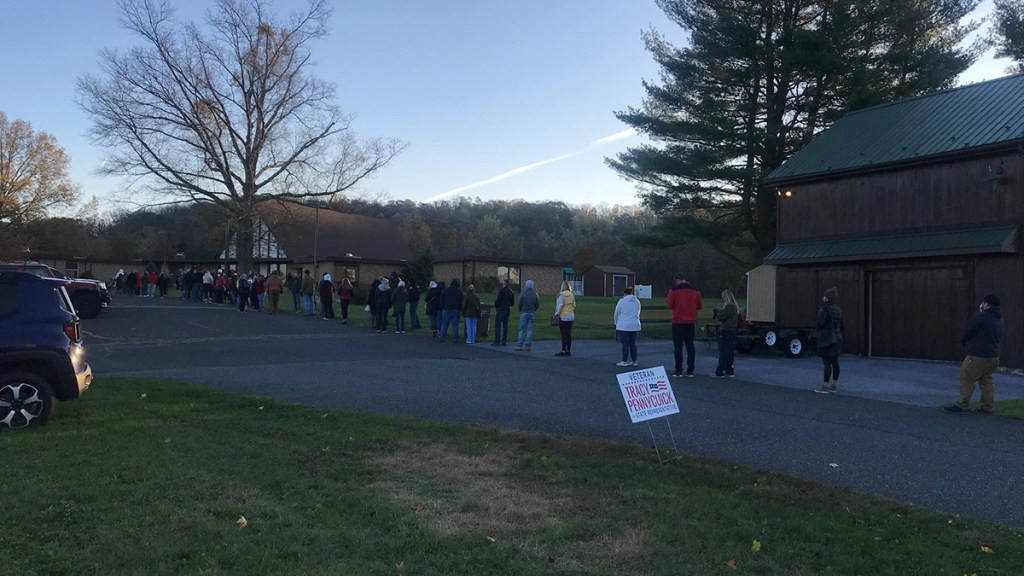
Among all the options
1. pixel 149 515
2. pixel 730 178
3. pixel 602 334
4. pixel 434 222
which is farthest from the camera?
pixel 434 222

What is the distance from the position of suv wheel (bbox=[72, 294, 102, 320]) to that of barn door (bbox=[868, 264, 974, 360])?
2283 centimetres

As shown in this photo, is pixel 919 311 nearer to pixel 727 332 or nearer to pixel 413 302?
pixel 727 332

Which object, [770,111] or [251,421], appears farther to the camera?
[770,111]

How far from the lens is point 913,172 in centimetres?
2119

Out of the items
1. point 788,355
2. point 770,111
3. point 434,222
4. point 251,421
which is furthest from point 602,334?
point 434,222

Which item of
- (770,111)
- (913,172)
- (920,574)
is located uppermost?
(770,111)

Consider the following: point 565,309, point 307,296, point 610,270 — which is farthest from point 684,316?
point 610,270

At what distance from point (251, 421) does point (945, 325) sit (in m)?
16.5

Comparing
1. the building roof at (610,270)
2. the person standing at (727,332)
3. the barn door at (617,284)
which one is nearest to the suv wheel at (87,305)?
the person standing at (727,332)

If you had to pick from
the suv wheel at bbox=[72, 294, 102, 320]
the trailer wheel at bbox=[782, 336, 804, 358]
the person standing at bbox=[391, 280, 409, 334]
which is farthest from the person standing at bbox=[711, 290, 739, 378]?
the suv wheel at bbox=[72, 294, 102, 320]

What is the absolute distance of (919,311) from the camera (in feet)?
67.4

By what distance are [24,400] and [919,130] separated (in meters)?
21.2

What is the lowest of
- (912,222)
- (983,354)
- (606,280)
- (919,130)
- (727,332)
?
(983,354)

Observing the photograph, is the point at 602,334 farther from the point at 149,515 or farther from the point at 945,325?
the point at 149,515
